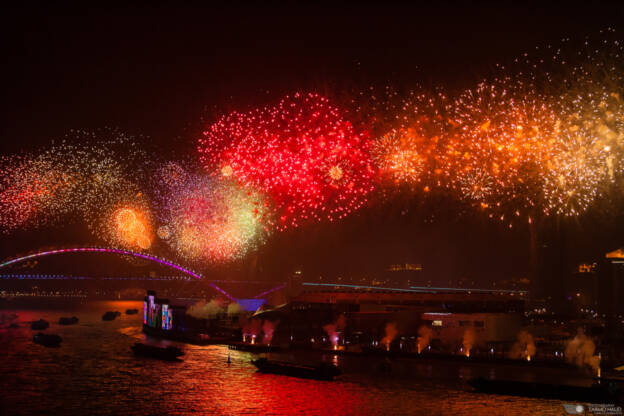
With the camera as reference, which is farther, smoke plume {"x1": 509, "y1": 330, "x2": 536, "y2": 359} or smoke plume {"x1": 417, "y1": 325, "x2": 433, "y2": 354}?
smoke plume {"x1": 417, "y1": 325, "x2": 433, "y2": 354}

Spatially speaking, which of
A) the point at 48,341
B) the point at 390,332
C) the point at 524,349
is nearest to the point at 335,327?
the point at 390,332

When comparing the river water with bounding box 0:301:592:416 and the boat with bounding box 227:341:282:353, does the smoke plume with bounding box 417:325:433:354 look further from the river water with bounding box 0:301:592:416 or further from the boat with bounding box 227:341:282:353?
the boat with bounding box 227:341:282:353

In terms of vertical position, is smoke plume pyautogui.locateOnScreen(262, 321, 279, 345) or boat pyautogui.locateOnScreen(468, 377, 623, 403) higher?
smoke plume pyautogui.locateOnScreen(262, 321, 279, 345)

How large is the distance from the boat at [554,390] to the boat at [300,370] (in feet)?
27.4

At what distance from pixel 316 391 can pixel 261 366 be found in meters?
6.50

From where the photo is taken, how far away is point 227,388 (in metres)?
34.8

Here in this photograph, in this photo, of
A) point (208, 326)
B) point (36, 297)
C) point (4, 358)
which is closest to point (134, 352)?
point (4, 358)

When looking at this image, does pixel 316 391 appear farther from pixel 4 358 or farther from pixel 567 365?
pixel 4 358

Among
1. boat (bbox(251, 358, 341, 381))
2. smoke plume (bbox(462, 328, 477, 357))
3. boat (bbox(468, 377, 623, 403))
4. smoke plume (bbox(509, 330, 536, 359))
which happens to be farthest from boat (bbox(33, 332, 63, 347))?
smoke plume (bbox(509, 330, 536, 359))

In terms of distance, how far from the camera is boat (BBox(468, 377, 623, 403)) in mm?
30016

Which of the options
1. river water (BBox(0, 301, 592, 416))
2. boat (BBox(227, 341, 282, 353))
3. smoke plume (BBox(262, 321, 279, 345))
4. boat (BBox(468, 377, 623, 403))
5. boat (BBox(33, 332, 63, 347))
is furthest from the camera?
boat (BBox(33, 332, 63, 347))

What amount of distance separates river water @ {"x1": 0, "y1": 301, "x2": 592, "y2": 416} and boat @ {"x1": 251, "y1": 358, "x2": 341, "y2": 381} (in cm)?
50

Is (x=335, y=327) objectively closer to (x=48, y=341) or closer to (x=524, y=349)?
(x=524, y=349)

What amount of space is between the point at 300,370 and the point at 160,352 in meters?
13.8
